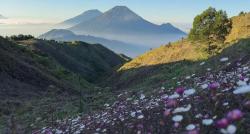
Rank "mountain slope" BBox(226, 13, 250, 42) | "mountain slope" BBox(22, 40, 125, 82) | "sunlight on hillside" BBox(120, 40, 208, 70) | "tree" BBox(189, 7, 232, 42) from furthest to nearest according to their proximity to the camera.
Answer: "mountain slope" BBox(22, 40, 125, 82) → "sunlight on hillside" BBox(120, 40, 208, 70) → "mountain slope" BBox(226, 13, 250, 42) → "tree" BBox(189, 7, 232, 42)

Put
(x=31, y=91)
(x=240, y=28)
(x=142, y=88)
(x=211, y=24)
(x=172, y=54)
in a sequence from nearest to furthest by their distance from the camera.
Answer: (x=142, y=88) < (x=31, y=91) < (x=211, y=24) < (x=240, y=28) < (x=172, y=54)

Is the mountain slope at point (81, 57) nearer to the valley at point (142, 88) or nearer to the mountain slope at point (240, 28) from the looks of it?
the valley at point (142, 88)

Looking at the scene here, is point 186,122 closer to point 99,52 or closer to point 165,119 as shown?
point 165,119

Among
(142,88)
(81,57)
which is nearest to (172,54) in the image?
(142,88)

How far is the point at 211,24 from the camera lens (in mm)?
60125

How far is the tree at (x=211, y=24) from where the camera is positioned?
59938 millimetres

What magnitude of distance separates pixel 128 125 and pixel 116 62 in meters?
146

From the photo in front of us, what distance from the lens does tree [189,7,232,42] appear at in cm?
5994

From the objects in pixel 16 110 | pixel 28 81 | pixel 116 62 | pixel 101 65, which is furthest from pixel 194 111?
pixel 116 62

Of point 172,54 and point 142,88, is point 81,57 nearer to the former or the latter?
point 172,54

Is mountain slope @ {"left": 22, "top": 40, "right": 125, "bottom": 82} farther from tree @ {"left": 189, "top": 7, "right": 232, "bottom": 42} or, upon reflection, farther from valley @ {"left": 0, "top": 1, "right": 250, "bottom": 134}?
tree @ {"left": 189, "top": 7, "right": 232, "bottom": 42}

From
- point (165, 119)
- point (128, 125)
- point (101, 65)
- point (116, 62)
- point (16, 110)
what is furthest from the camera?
point (116, 62)

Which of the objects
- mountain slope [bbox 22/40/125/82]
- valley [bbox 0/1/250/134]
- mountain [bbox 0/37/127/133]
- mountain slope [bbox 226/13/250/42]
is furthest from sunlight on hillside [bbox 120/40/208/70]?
mountain [bbox 0/37/127/133]

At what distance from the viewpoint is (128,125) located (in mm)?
7965
